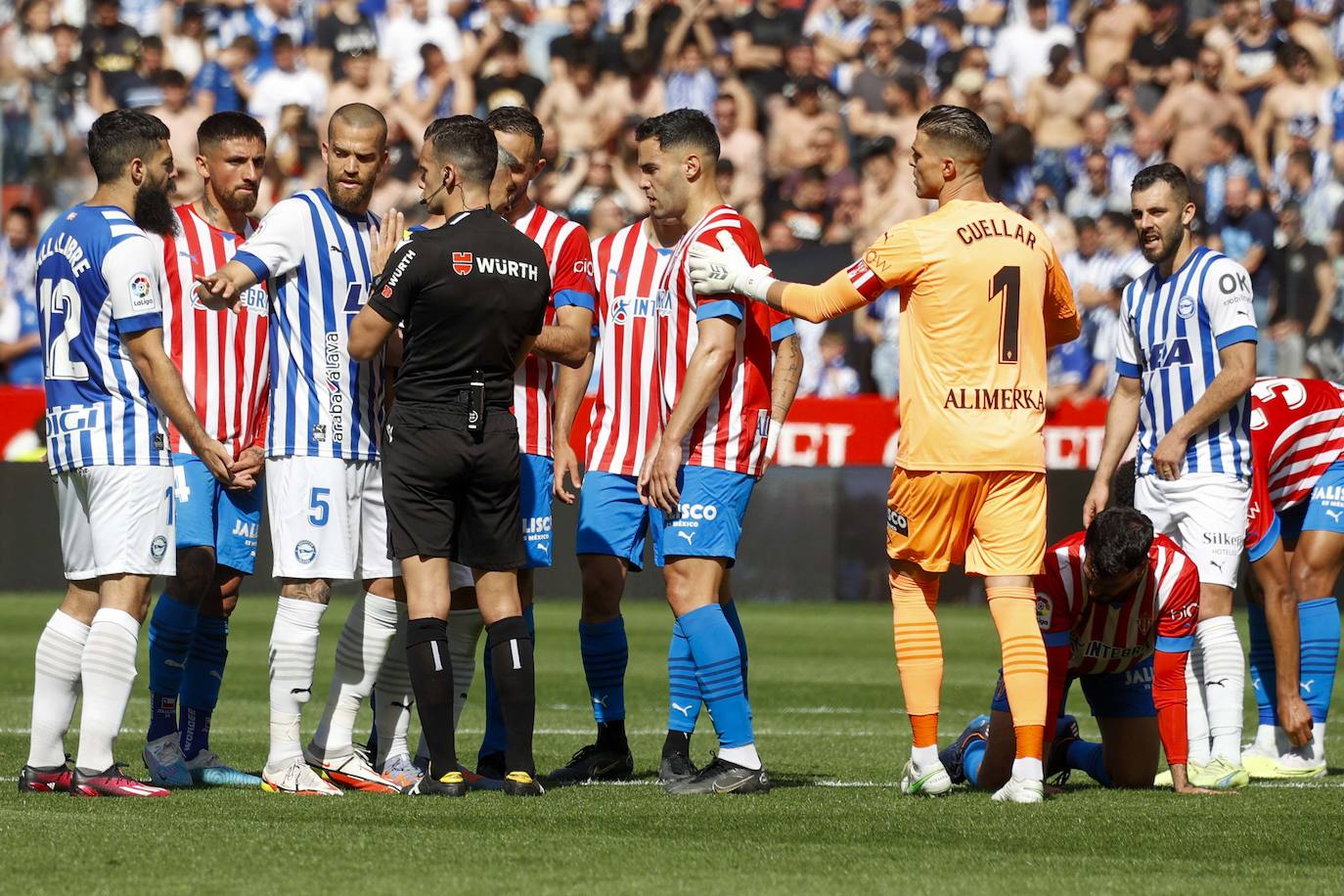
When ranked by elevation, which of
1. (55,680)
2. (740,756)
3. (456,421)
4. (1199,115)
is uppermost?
(1199,115)

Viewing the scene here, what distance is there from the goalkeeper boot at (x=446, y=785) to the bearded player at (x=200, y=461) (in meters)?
0.74

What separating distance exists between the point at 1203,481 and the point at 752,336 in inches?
73.0

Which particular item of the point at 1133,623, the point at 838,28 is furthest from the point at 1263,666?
the point at 838,28

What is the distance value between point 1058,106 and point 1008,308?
41.5ft

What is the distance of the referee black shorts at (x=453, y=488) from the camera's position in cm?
627

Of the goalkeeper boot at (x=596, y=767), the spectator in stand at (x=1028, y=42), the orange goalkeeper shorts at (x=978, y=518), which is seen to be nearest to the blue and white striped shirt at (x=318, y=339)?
the goalkeeper boot at (x=596, y=767)

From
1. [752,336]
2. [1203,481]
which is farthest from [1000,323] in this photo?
[1203,481]

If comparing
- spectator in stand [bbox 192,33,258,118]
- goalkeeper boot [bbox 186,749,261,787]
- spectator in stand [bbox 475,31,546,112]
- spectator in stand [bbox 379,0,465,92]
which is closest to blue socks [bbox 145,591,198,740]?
goalkeeper boot [bbox 186,749,261,787]

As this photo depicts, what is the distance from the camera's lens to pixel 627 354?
24.2ft

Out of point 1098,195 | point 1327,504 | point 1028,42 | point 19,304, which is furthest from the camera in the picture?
point 1028,42

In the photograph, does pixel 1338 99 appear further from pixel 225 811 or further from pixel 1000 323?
pixel 225 811

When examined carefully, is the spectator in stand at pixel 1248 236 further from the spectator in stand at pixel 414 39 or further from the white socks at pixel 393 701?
the white socks at pixel 393 701

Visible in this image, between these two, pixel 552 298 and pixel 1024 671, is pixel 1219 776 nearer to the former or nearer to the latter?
pixel 1024 671

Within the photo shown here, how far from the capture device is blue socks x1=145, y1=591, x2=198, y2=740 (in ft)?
22.5
